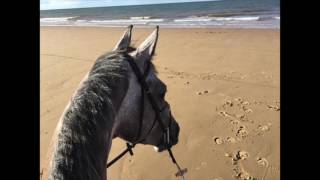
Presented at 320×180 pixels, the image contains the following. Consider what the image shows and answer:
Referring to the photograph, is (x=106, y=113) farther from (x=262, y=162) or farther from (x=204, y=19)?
(x=204, y=19)

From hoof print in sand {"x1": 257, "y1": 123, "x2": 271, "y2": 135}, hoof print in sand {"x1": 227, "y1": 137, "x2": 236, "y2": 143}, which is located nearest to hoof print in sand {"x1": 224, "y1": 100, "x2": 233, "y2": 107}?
hoof print in sand {"x1": 257, "y1": 123, "x2": 271, "y2": 135}

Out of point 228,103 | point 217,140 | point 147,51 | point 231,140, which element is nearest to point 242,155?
point 231,140

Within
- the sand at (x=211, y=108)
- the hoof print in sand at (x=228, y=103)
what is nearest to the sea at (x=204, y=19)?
the sand at (x=211, y=108)

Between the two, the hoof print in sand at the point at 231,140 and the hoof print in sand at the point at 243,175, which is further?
the hoof print in sand at the point at 231,140

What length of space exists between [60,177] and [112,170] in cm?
289

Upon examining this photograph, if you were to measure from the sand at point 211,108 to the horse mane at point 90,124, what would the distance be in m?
1.67

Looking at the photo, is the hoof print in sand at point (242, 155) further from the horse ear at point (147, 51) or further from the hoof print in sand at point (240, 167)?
the horse ear at point (147, 51)

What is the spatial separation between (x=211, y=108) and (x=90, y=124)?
451cm

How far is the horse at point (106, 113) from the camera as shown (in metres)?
1.58
